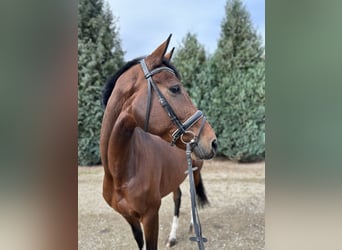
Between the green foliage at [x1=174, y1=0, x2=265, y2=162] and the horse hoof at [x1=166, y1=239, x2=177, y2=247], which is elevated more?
the green foliage at [x1=174, y1=0, x2=265, y2=162]

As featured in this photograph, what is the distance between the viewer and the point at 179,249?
1.44 metres

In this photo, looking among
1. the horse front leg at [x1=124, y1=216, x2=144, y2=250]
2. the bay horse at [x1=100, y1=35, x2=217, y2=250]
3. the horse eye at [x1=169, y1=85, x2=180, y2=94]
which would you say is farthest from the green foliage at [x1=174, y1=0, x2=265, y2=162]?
the horse front leg at [x1=124, y1=216, x2=144, y2=250]

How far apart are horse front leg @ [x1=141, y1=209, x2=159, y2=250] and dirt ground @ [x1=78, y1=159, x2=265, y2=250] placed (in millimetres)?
116

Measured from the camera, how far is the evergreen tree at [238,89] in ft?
4.86

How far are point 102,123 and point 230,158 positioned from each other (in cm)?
66

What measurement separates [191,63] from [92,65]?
51 cm

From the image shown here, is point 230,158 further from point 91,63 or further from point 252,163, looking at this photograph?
point 91,63

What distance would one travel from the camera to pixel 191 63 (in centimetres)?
162

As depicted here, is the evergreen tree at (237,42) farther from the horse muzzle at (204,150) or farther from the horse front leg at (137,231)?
the horse front leg at (137,231)

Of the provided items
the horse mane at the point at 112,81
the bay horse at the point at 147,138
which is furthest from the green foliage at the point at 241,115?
the horse mane at the point at 112,81

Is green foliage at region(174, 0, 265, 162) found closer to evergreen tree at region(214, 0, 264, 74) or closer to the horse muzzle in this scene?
evergreen tree at region(214, 0, 264, 74)

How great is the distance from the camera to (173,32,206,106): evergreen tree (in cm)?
151
